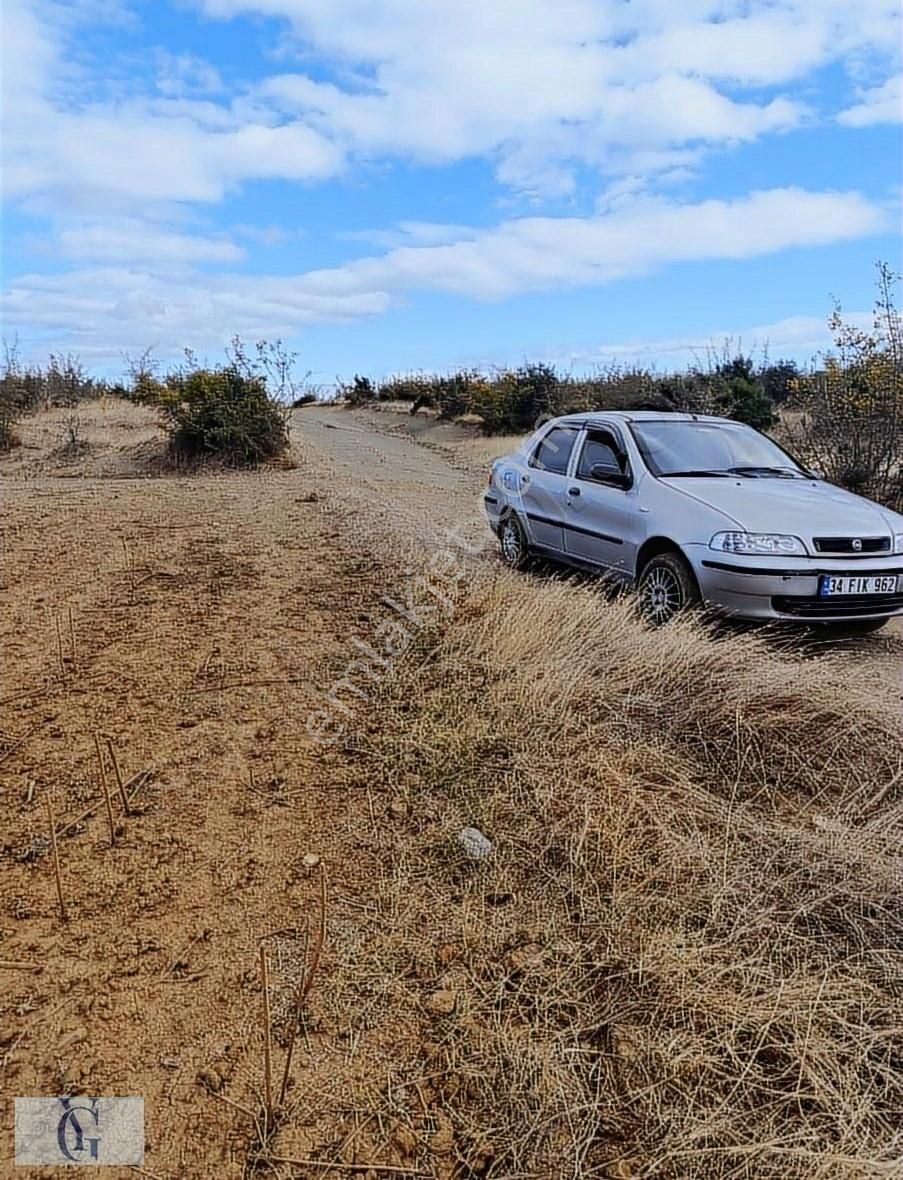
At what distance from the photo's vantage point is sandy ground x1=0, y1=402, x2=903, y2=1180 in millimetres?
2201

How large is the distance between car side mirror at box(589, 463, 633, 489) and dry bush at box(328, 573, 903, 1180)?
199 centimetres

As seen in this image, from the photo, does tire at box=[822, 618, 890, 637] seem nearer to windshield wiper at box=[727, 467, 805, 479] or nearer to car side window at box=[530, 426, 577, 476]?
windshield wiper at box=[727, 467, 805, 479]

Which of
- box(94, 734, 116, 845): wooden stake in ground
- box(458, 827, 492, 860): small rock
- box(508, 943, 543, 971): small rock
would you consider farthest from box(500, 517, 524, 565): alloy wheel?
box(508, 943, 543, 971): small rock

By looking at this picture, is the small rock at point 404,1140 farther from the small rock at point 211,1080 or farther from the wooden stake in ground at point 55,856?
the wooden stake in ground at point 55,856

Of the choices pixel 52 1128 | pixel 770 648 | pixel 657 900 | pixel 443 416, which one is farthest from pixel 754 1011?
pixel 443 416

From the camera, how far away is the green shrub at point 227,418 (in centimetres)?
1455

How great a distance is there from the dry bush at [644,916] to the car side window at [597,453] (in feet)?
7.91

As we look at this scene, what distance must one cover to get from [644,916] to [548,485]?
4.79 metres

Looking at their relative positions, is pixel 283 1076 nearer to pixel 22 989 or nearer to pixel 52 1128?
pixel 52 1128

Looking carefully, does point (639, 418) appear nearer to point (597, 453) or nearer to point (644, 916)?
point (597, 453)

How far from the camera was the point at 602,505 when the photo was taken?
6.29 m

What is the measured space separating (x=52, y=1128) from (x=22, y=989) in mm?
503

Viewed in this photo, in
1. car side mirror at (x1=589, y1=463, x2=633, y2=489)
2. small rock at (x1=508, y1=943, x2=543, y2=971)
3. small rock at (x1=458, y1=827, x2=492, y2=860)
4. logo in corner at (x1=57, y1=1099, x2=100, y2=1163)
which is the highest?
car side mirror at (x1=589, y1=463, x2=633, y2=489)

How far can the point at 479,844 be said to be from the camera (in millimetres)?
3080
